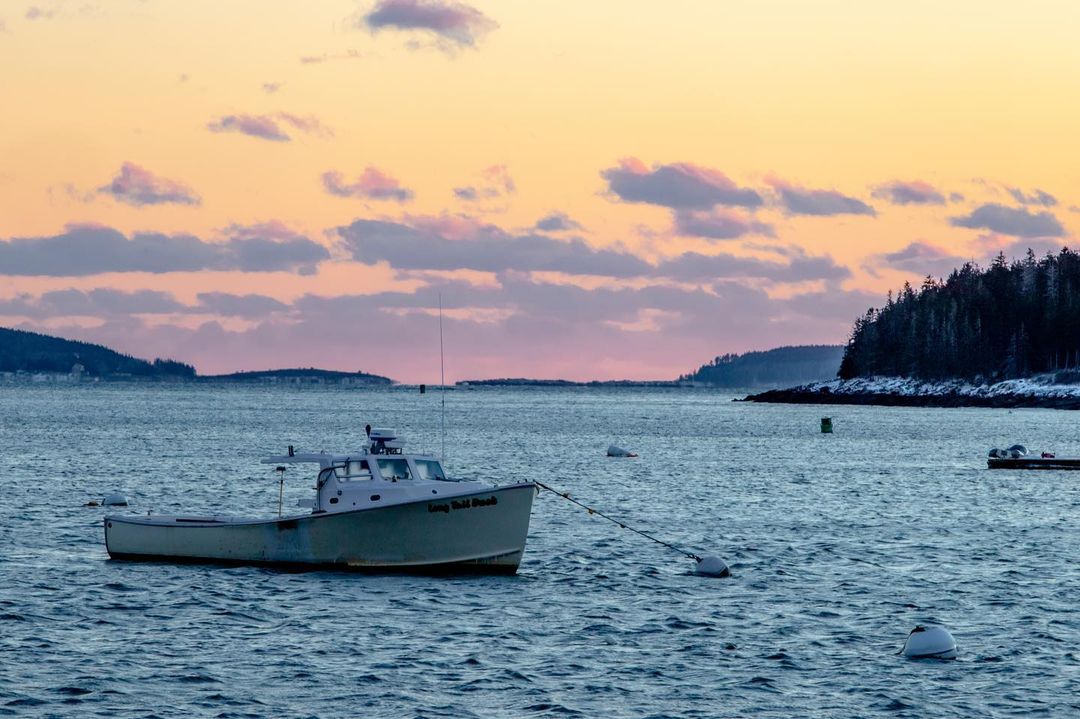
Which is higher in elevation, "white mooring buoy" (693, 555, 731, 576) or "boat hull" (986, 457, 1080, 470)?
"boat hull" (986, 457, 1080, 470)

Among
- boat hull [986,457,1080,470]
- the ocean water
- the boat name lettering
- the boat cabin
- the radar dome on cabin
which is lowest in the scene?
the ocean water

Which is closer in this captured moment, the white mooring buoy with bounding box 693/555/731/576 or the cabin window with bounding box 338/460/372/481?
the cabin window with bounding box 338/460/372/481

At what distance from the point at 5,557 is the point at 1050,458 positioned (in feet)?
192

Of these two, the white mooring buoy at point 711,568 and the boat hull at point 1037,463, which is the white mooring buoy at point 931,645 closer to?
the white mooring buoy at point 711,568

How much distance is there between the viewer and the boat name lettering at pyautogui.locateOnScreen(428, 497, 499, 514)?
1308 inches

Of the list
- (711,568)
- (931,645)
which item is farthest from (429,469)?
(931,645)

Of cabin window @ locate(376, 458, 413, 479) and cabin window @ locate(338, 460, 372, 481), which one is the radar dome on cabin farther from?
cabin window @ locate(338, 460, 372, 481)

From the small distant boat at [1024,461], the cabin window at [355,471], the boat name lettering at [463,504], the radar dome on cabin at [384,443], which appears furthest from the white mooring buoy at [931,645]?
the small distant boat at [1024,461]

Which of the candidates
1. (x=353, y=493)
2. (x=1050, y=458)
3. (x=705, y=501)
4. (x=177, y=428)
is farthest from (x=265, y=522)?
(x=177, y=428)

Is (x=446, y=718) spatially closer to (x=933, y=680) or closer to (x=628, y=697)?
(x=628, y=697)

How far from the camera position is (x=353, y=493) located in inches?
1345

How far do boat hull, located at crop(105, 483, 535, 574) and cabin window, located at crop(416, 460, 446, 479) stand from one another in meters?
1.66

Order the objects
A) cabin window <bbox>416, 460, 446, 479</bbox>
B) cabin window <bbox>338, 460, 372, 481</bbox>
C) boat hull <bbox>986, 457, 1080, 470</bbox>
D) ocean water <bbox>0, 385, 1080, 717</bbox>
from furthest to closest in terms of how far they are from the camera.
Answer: boat hull <bbox>986, 457, 1080, 470</bbox> < cabin window <bbox>416, 460, 446, 479</bbox> < cabin window <bbox>338, 460, 372, 481</bbox> < ocean water <bbox>0, 385, 1080, 717</bbox>

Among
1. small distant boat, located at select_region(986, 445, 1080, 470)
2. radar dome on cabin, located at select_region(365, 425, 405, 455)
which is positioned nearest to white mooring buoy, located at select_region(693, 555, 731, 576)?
radar dome on cabin, located at select_region(365, 425, 405, 455)
